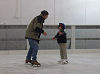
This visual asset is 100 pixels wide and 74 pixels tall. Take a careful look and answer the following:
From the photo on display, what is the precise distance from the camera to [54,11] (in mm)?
7508

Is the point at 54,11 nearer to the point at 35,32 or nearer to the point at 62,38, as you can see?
the point at 62,38

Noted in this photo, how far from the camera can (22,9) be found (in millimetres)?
7383

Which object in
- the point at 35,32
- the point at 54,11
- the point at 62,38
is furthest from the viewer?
the point at 54,11

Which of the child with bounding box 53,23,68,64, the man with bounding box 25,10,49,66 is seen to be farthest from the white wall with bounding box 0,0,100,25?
the man with bounding box 25,10,49,66

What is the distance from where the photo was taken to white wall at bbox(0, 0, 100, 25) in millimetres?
7332

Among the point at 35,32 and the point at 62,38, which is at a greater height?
the point at 35,32

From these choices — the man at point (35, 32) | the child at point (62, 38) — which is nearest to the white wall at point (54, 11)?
the child at point (62, 38)

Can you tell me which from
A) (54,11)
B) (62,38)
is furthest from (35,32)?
(54,11)

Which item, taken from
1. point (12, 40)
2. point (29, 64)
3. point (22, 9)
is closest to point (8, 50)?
point (12, 40)

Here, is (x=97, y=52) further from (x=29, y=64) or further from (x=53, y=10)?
(x=29, y=64)

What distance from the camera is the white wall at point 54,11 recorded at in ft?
24.1

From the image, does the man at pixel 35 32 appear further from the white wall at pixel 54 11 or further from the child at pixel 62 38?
the white wall at pixel 54 11

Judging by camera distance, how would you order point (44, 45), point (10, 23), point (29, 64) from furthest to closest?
point (44, 45) → point (10, 23) → point (29, 64)

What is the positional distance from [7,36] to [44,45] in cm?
129
